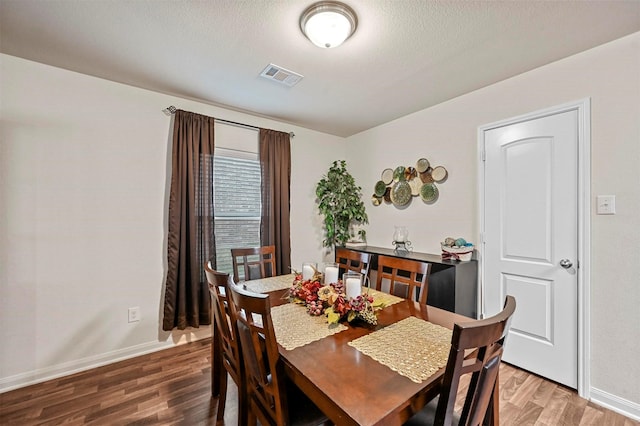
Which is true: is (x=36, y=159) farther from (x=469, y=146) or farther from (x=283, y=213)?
(x=469, y=146)

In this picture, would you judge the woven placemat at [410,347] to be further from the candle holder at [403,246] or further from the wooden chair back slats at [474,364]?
the candle holder at [403,246]

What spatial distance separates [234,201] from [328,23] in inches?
81.3

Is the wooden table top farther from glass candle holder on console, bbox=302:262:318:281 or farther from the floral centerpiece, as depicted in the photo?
glass candle holder on console, bbox=302:262:318:281

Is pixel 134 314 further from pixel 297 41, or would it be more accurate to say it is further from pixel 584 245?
pixel 584 245

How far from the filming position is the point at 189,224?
2662 mm

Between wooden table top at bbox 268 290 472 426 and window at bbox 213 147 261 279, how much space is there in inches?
82.3

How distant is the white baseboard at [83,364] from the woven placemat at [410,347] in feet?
7.61

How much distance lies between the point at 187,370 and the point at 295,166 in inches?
98.1

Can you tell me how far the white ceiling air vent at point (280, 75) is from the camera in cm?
220

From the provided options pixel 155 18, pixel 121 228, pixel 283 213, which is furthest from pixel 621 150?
pixel 121 228

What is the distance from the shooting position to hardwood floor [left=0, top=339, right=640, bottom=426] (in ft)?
5.61

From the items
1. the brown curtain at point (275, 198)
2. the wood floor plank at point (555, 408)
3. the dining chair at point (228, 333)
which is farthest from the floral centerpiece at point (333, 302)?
the brown curtain at point (275, 198)

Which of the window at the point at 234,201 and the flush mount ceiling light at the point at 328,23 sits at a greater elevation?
the flush mount ceiling light at the point at 328,23

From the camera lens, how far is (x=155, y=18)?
5.41ft
